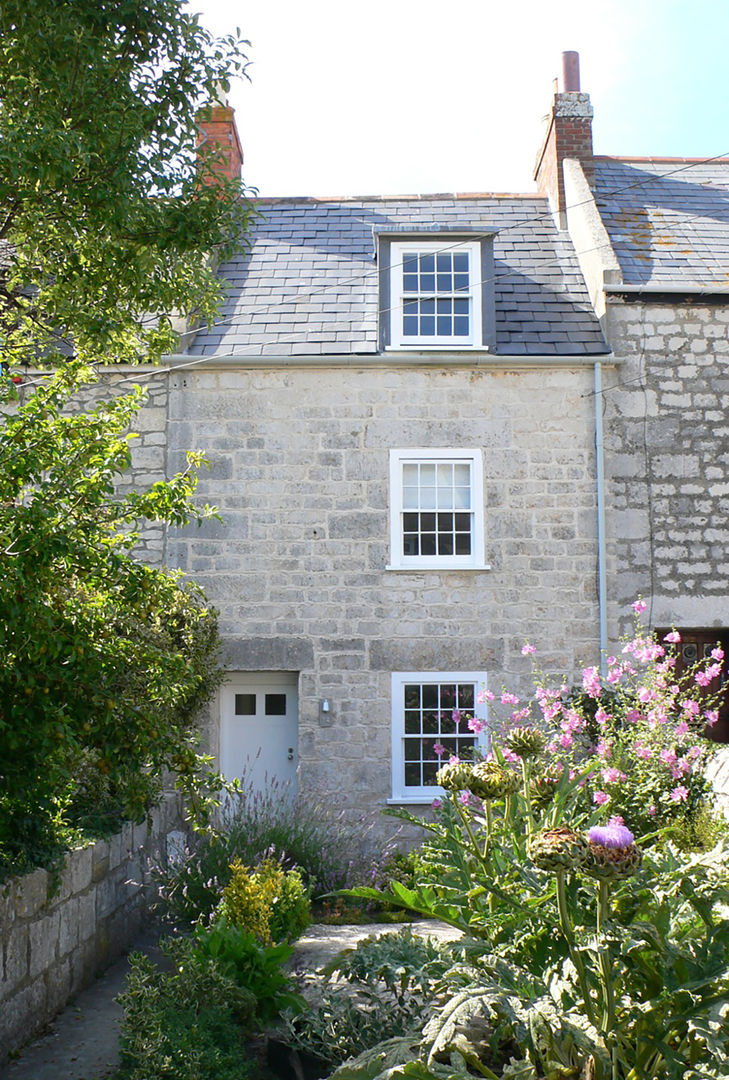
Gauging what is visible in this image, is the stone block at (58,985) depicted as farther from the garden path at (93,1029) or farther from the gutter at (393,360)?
the gutter at (393,360)

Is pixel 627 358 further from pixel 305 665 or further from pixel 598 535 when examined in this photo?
pixel 305 665

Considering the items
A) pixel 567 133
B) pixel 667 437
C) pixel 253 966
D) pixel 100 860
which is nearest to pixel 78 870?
pixel 100 860

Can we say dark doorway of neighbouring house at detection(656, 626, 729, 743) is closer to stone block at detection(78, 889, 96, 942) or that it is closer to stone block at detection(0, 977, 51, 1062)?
stone block at detection(78, 889, 96, 942)

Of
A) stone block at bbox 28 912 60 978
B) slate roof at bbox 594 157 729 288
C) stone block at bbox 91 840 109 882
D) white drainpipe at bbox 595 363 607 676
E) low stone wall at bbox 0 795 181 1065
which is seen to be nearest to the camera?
low stone wall at bbox 0 795 181 1065

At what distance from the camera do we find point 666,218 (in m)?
13.9

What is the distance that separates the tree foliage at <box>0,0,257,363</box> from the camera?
16.5 feet

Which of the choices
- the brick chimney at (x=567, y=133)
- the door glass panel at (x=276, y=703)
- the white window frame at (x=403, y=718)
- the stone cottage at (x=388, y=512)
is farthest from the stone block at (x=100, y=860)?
the brick chimney at (x=567, y=133)

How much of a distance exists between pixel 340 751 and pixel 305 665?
108cm

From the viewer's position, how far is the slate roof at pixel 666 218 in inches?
501

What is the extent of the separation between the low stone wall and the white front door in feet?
12.7

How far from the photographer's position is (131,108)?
5.29m

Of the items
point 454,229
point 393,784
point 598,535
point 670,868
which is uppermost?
point 454,229

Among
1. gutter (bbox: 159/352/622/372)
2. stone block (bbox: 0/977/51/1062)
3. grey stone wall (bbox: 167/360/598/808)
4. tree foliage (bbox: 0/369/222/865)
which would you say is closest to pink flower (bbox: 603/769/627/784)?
tree foliage (bbox: 0/369/222/865)

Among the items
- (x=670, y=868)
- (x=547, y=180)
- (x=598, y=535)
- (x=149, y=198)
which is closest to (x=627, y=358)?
(x=598, y=535)
